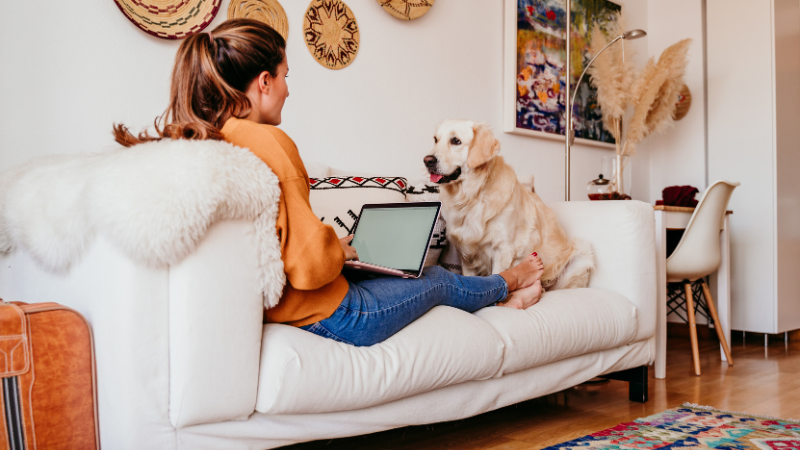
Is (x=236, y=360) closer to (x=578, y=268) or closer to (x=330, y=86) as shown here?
(x=578, y=268)

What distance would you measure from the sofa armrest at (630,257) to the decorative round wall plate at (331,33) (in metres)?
1.25

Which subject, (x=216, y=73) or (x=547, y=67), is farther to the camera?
(x=547, y=67)

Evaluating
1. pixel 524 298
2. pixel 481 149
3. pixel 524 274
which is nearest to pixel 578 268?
pixel 524 274

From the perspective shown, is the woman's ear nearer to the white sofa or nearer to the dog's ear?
the white sofa

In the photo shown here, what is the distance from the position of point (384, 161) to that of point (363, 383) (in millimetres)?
1608

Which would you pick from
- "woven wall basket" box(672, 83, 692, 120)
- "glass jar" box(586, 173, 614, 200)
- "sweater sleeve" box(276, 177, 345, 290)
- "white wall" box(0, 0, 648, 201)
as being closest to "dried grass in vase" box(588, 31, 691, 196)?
"woven wall basket" box(672, 83, 692, 120)

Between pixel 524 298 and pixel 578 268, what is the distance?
45cm

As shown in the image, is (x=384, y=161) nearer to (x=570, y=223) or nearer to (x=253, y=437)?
(x=570, y=223)

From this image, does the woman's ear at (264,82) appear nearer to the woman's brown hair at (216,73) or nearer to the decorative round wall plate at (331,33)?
the woman's brown hair at (216,73)

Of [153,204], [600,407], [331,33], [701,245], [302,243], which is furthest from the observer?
[701,245]

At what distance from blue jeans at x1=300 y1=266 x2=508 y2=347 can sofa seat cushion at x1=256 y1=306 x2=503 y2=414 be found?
0.03 meters

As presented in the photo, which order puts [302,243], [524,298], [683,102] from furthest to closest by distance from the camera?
[683,102] → [524,298] → [302,243]

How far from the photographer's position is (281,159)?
1.20 meters

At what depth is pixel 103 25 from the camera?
194 centimetres
